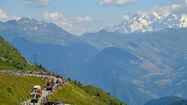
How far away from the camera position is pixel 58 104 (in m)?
98.5

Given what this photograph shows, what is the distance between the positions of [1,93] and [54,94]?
133ft

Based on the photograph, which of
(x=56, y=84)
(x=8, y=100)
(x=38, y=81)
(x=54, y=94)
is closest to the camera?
(x=8, y=100)

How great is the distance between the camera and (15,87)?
164875 millimetres

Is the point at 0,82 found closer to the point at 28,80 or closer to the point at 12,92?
the point at 12,92

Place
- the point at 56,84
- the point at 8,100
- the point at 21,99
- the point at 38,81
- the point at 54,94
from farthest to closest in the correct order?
the point at 38,81 < the point at 56,84 < the point at 54,94 < the point at 21,99 < the point at 8,100

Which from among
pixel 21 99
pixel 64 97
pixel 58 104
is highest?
pixel 64 97

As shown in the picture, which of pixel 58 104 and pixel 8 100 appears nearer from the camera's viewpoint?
pixel 58 104

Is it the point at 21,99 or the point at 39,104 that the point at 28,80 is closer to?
the point at 21,99

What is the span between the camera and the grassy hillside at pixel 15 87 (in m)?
132

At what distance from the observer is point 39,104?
124m

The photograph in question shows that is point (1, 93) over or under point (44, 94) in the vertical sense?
under

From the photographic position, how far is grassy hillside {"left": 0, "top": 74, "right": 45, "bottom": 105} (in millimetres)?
132200

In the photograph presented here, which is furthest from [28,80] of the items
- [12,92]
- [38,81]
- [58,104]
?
[58,104]

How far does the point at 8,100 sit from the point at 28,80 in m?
72.8
